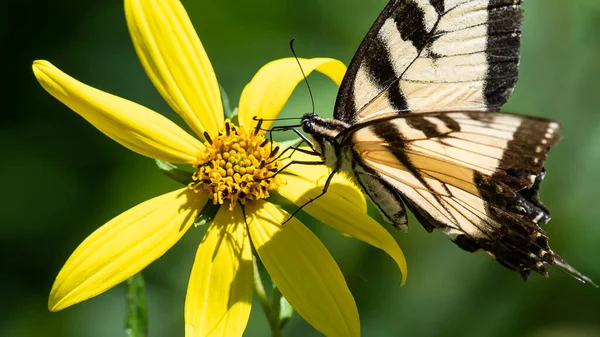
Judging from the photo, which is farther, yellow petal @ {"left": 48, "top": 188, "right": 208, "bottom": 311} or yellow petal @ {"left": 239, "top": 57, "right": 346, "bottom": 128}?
yellow petal @ {"left": 239, "top": 57, "right": 346, "bottom": 128}

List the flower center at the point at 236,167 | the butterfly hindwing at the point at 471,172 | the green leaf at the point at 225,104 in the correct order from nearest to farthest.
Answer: the butterfly hindwing at the point at 471,172 → the flower center at the point at 236,167 → the green leaf at the point at 225,104

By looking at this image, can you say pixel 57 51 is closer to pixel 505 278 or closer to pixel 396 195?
pixel 396 195

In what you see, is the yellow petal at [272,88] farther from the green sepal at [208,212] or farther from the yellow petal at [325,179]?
the green sepal at [208,212]

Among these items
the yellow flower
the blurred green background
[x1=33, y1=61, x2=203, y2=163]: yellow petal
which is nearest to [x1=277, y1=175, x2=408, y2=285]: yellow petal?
the yellow flower

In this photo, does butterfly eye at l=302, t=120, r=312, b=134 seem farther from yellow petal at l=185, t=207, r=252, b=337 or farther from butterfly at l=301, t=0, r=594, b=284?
yellow petal at l=185, t=207, r=252, b=337

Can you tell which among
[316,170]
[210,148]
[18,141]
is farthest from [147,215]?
[18,141]

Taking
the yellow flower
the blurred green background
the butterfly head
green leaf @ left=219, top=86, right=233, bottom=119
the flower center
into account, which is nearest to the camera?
the yellow flower

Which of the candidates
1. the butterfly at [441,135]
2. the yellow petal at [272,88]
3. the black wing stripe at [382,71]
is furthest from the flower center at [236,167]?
the black wing stripe at [382,71]
